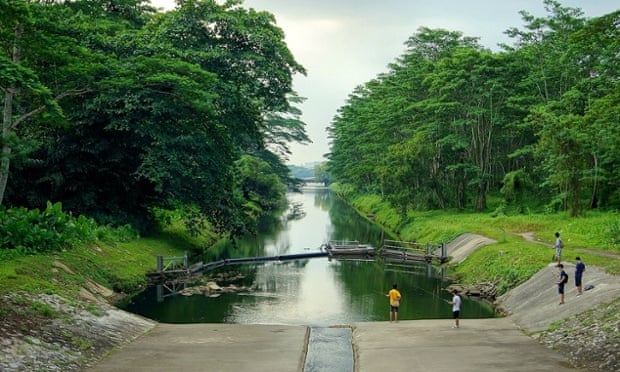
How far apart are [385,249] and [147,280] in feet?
71.0

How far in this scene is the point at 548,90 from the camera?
5712 cm

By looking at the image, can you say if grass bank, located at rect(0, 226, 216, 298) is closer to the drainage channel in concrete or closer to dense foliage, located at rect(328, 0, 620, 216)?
the drainage channel in concrete

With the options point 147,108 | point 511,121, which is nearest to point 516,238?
point 511,121

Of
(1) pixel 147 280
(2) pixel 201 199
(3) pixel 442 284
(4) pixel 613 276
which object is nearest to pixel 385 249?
(3) pixel 442 284

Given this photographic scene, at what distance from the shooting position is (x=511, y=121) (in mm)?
57750

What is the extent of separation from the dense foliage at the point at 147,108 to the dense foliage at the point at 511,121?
18.9 meters

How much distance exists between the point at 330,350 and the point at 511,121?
4398 cm

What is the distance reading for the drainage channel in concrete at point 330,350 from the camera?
1872 centimetres

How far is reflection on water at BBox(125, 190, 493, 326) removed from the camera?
28000mm

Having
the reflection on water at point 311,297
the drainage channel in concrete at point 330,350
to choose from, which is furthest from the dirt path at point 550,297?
the drainage channel in concrete at point 330,350

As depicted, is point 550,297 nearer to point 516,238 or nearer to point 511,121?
point 516,238

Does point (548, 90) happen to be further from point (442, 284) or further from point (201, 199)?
point (201, 199)

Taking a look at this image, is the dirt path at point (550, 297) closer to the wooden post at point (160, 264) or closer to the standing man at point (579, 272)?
the standing man at point (579, 272)

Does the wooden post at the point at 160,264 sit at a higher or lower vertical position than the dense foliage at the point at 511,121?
lower
